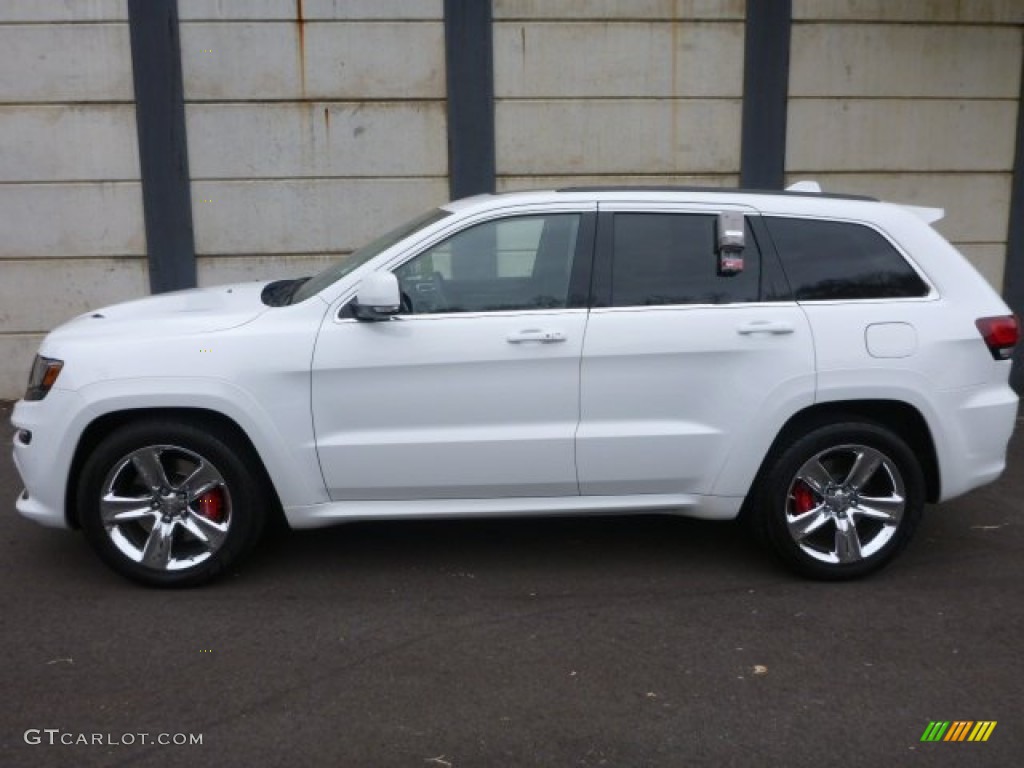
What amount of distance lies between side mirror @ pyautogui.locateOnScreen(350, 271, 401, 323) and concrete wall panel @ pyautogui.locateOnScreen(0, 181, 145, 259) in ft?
14.8

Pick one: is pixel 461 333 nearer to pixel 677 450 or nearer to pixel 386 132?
pixel 677 450

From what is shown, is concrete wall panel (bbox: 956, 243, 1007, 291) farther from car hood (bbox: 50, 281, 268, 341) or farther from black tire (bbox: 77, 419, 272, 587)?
black tire (bbox: 77, 419, 272, 587)

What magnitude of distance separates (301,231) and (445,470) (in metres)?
4.33

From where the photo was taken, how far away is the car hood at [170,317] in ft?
15.7

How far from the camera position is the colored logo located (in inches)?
144

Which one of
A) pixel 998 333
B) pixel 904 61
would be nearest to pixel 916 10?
pixel 904 61

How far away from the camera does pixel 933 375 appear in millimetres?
4863

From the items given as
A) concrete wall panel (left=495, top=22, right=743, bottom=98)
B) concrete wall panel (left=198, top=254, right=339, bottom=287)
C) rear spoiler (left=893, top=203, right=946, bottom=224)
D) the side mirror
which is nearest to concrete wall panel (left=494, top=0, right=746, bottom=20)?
concrete wall panel (left=495, top=22, right=743, bottom=98)

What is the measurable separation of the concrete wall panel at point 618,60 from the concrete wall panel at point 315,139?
2.33ft

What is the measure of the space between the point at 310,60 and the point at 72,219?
224 centimetres

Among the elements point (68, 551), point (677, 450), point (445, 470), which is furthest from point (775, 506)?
point (68, 551)

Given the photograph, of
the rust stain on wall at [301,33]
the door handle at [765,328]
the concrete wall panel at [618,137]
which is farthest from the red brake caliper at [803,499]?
the rust stain on wall at [301,33]

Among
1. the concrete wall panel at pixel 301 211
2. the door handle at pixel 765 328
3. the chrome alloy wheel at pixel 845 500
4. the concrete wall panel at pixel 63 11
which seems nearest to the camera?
the door handle at pixel 765 328

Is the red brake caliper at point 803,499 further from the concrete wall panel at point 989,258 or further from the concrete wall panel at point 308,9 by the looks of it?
the concrete wall panel at point 308,9
